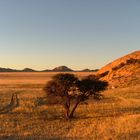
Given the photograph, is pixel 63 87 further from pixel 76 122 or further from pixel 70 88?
pixel 76 122

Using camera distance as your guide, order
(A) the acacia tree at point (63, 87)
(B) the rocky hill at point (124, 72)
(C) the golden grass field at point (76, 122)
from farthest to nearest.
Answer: (B) the rocky hill at point (124, 72) < (A) the acacia tree at point (63, 87) < (C) the golden grass field at point (76, 122)

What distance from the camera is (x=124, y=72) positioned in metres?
69.2

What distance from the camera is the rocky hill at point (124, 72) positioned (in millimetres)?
63259

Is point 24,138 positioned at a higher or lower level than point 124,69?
lower

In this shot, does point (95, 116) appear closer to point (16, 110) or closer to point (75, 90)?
point (75, 90)

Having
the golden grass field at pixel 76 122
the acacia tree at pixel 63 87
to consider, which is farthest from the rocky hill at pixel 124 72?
the acacia tree at pixel 63 87

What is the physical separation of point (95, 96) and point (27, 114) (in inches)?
259

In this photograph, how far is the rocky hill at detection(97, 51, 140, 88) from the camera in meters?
63.3

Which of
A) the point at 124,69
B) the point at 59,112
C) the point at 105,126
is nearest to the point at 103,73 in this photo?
the point at 124,69

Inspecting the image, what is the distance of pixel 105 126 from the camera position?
25406 millimetres

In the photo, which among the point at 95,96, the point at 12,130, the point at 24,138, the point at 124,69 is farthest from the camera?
the point at 124,69

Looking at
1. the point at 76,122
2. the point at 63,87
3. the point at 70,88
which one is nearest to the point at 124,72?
the point at 70,88

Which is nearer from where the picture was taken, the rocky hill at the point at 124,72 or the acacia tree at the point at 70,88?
the acacia tree at the point at 70,88

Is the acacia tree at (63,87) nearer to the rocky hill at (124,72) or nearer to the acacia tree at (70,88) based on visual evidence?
the acacia tree at (70,88)
